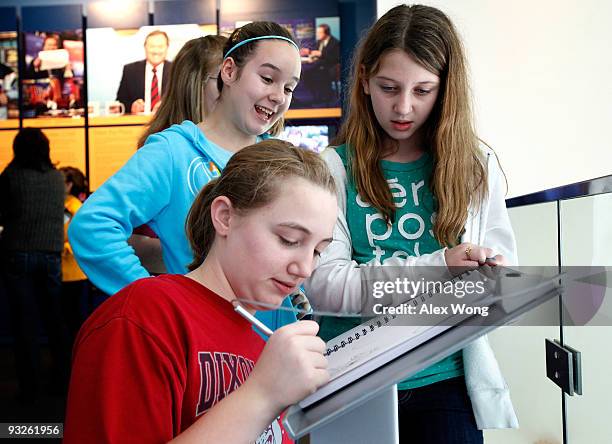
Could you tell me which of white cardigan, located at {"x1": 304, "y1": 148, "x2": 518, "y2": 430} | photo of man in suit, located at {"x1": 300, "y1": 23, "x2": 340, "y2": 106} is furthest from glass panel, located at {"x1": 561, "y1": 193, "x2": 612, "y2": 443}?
photo of man in suit, located at {"x1": 300, "y1": 23, "x2": 340, "y2": 106}

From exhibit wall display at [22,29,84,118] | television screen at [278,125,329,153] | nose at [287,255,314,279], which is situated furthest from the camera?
exhibit wall display at [22,29,84,118]

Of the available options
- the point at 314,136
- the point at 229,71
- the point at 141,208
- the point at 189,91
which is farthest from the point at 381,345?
the point at 314,136

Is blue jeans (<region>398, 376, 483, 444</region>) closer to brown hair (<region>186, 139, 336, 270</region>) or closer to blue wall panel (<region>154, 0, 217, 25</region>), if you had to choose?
brown hair (<region>186, 139, 336, 270</region>)

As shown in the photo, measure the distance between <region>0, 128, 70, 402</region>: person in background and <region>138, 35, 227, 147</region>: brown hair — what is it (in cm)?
251

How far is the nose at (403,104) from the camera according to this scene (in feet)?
5.03

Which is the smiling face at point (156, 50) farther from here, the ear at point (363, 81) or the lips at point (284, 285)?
the lips at point (284, 285)

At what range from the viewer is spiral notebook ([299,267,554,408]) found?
2.54ft

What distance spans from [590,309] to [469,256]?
505mm

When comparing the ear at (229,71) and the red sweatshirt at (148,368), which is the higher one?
the ear at (229,71)

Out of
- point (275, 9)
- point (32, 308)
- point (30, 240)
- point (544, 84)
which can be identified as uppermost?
point (275, 9)

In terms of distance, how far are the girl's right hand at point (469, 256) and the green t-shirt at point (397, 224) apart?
9.7 inches

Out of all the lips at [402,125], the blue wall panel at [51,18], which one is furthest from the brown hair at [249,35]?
the blue wall panel at [51,18]

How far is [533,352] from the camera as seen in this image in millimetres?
2107

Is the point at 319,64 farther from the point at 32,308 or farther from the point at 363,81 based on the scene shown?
the point at 363,81
